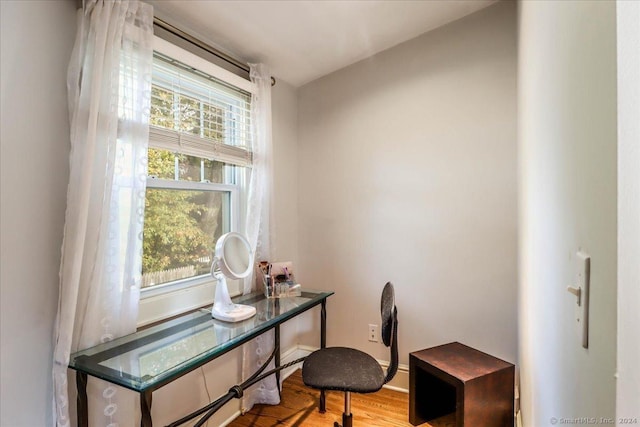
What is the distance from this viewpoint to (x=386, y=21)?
2.05 metres

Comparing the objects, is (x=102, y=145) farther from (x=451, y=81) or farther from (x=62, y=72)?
(x=451, y=81)

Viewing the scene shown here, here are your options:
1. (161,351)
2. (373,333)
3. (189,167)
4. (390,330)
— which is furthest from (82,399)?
(373,333)

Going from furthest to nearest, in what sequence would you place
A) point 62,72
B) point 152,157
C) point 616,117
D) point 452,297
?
point 452,297
point 152,157
point 62,72
point 616,117

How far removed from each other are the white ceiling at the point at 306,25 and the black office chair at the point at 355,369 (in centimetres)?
155

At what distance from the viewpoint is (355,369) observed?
167 centimetres

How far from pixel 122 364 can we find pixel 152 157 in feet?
3.08

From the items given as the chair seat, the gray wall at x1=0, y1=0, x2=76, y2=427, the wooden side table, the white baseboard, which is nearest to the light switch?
the chair seat

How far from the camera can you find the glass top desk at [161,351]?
111 centimetres

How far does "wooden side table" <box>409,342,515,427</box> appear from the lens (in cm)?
169

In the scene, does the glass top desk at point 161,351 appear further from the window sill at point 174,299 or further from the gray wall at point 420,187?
the gray wall at point 420,187

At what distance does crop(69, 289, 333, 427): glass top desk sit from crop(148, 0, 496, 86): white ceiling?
1491mm

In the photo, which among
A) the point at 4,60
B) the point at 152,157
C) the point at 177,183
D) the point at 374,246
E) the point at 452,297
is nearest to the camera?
the point at 4,60

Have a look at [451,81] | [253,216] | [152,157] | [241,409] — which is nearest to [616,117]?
[152,157]

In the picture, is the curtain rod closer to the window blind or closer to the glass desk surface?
the window blind
